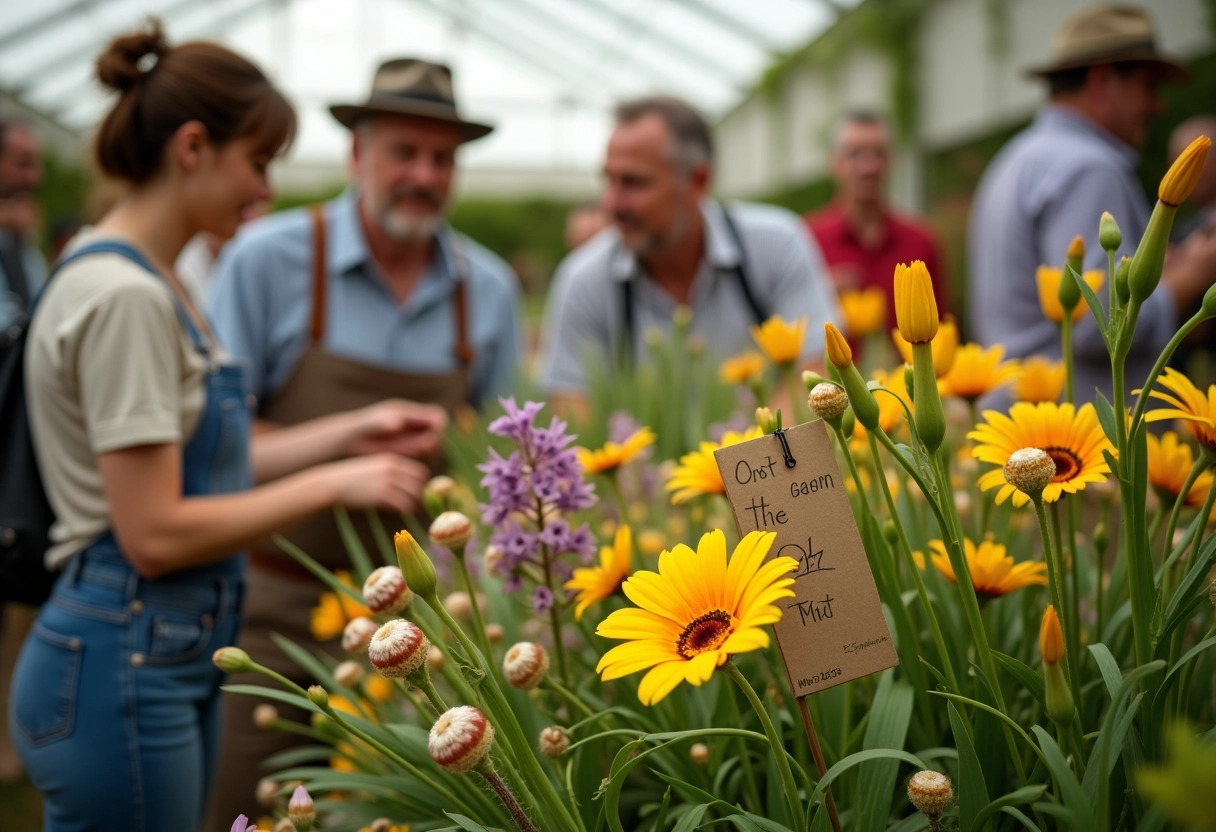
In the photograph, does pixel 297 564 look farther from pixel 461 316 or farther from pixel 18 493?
pixel 18 493

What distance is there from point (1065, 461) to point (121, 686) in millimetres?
1131

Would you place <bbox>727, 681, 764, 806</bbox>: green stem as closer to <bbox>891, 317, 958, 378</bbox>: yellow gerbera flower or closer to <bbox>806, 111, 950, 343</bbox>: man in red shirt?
<bbox>891, 317, 958, 378</bbox>: yellow gerbera flower

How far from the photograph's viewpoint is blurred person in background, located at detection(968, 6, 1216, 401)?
6.65 ft

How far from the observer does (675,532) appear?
1.28 m

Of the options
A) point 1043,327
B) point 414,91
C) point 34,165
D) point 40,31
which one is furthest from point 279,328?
point 40,31

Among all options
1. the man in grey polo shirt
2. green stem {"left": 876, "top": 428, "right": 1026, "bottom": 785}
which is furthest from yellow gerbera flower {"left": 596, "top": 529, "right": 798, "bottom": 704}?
the man in grey polo shirt

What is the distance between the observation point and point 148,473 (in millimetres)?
1224

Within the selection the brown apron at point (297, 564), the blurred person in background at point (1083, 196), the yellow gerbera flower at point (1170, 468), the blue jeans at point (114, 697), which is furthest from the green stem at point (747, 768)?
the blurred person in background at point (1083, 196)

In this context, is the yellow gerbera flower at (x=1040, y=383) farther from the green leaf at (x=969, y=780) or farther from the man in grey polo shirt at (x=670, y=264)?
the man in grey polo shirt at (x=670, y=264)

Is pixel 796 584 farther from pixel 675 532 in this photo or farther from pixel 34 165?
pixel 34 165

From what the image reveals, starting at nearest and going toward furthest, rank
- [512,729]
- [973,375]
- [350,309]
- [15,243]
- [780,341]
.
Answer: [512,729] < [973,375] < [780,341] < [350,309] < [15,243]

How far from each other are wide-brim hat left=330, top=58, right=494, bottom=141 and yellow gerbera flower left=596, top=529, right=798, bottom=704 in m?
1.64

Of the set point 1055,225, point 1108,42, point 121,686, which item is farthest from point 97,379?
point 1108,42

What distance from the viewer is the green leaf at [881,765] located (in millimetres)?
692
